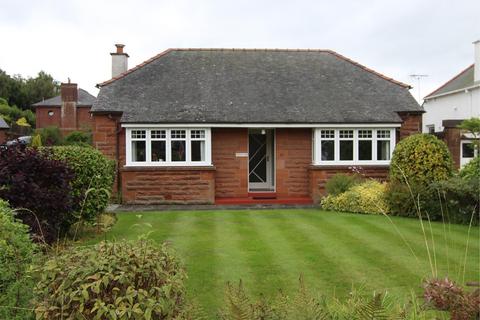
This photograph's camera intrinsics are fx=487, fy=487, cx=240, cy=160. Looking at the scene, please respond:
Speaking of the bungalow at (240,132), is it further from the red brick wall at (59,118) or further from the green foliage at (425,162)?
the red brick wall at (59,118)

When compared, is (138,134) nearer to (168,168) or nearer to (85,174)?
(168,168)

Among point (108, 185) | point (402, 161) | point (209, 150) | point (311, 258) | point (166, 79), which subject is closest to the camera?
point (311, 258)

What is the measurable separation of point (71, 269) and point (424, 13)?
33.8 feet

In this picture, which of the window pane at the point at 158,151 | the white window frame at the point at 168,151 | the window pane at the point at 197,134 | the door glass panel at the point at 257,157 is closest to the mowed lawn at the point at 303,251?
the white window frame at the point at 168,151

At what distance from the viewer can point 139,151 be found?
17.0 meters

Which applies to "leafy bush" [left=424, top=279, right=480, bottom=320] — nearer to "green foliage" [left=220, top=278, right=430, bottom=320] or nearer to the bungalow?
"green foliage" [left=220, top=278, right=430, bottom=320]

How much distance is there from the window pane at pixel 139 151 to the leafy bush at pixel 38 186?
7611mm

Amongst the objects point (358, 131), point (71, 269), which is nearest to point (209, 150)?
point (358, 131)

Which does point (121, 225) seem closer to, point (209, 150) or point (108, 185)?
point (108, 185)

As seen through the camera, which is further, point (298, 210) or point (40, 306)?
point (298, 210)

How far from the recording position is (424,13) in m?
11.2

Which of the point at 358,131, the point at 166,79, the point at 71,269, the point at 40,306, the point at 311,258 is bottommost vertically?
the point at 311,258

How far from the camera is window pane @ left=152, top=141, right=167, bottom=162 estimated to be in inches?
669

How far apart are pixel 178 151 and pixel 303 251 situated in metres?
9.19
